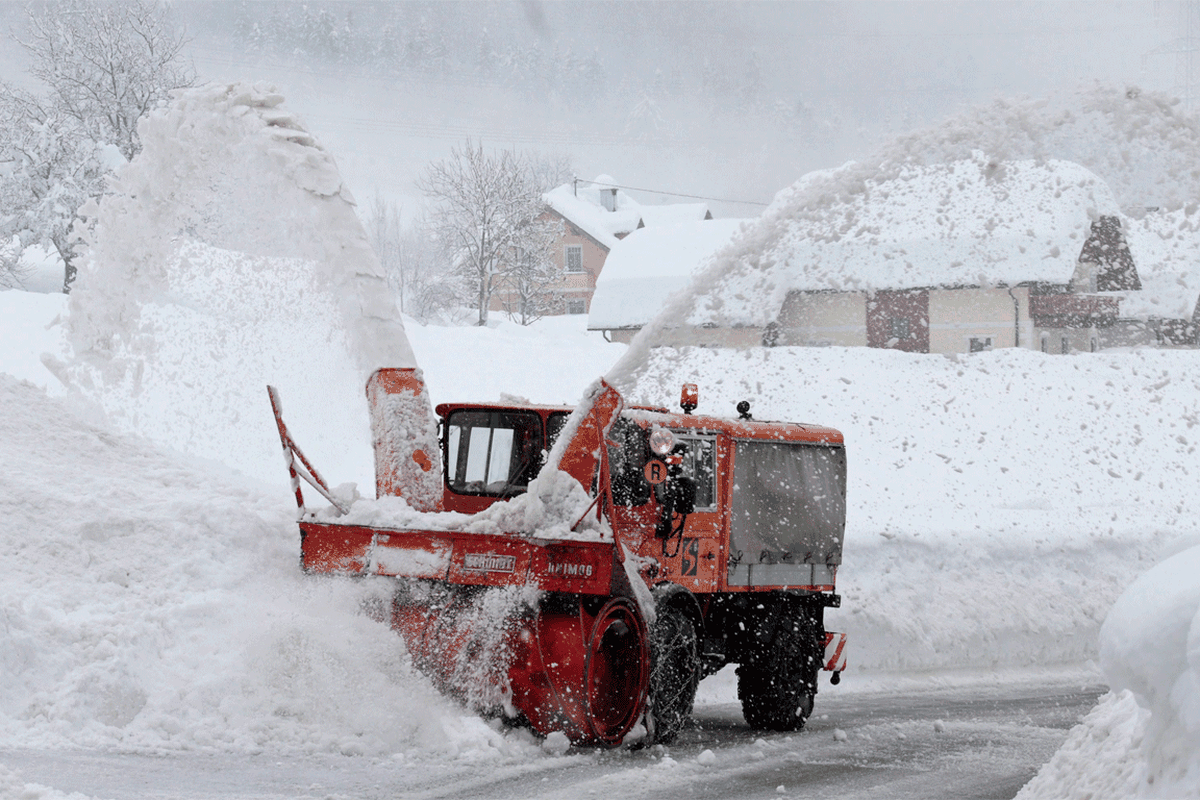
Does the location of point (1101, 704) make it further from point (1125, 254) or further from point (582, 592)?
point (1125, 254)

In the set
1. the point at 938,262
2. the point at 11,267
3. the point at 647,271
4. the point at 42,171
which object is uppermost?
the point at 42,171

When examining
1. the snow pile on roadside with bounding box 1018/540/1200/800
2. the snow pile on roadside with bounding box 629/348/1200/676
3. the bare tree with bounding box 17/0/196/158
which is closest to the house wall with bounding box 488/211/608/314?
the bare tree with bounding box 17/0/196/158

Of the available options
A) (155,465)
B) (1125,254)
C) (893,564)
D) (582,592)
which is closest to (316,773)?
(582,592)

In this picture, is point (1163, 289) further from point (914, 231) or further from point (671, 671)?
point (671, 671)

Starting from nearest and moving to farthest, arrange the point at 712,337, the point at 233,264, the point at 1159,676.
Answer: the point at 1159,676, the point at 233,264, the point at 712,337

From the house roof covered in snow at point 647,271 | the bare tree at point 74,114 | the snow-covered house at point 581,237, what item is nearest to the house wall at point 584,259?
the snow-covered house at point 581,237

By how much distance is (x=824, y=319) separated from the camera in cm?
2550

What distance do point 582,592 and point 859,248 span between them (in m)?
16.2

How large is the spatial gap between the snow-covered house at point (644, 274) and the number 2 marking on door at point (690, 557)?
89.5 feet

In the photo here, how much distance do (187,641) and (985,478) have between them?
14020 millimetres

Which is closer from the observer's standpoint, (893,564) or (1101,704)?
(1101,704)

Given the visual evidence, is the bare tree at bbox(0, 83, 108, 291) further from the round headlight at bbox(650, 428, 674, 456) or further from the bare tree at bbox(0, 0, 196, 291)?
the round headlight at bbox(650, 428, 674, 456)

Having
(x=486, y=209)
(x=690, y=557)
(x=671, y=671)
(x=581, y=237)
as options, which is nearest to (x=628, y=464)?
(x=690, y=557)

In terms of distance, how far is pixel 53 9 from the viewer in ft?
132
